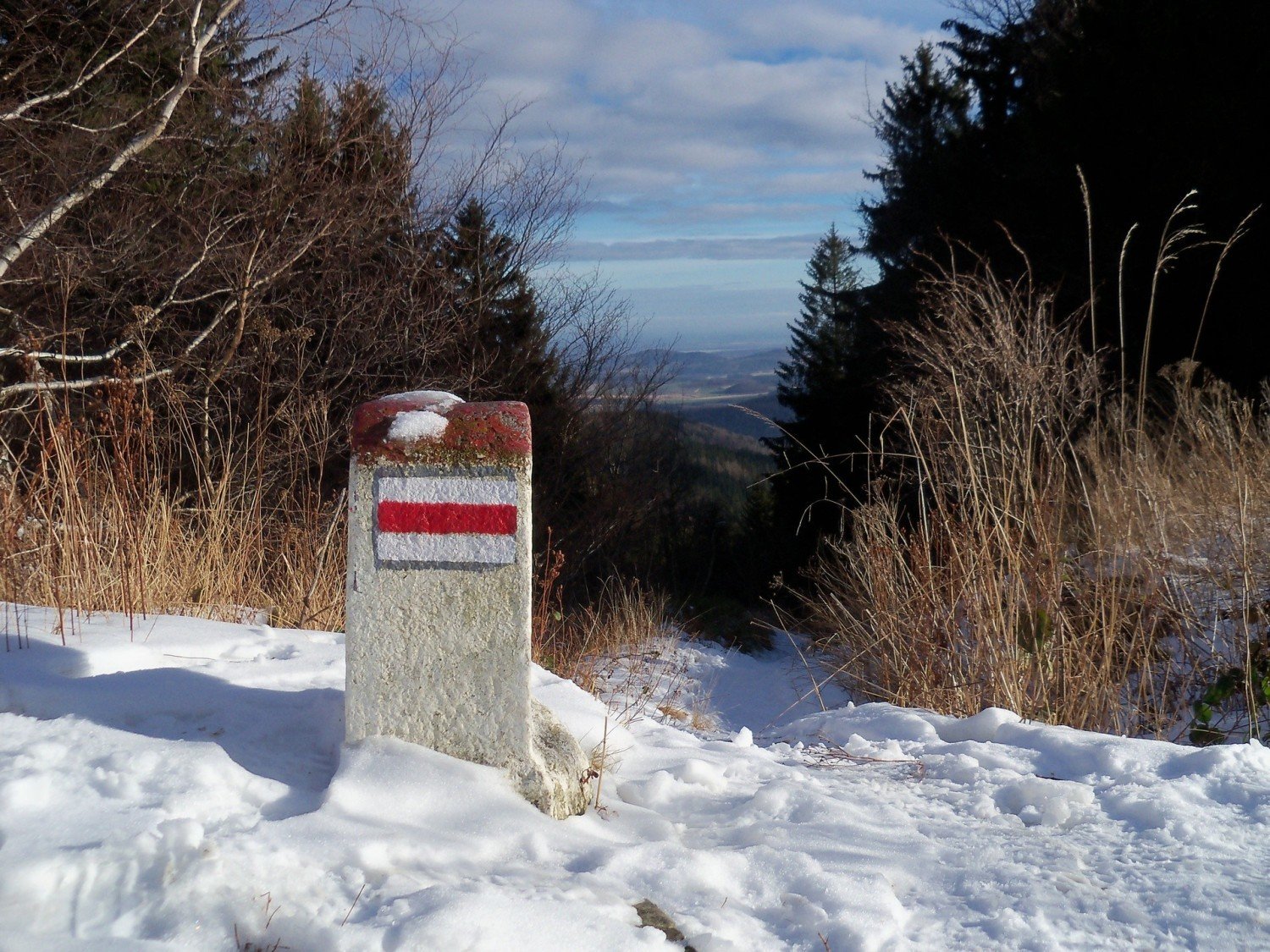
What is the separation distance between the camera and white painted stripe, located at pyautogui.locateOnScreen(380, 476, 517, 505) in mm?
2148

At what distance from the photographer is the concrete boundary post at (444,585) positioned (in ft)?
7.07

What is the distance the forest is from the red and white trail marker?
1.68 metres

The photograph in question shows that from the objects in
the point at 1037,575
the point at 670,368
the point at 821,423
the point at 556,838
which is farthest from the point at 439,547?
the point at 821,423

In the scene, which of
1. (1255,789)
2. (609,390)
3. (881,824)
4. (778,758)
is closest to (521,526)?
(881,824)

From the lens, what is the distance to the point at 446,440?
7.07 ft

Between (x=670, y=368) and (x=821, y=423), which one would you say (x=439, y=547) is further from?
(x=821, y=423)

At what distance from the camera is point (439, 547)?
216 cm

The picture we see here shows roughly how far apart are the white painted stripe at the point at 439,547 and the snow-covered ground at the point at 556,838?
458mm

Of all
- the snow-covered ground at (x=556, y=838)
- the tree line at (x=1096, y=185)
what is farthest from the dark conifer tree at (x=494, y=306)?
the snow-covered ground at (x=556, y=838)

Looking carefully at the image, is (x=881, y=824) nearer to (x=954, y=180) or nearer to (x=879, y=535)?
(x=879, y=535)

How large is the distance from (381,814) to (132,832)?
47 cm

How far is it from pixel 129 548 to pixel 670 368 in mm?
10143

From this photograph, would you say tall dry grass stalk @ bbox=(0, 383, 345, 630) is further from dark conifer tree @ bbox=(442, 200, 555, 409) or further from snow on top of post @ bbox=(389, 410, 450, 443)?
dark conifer tree @ bbox=(442, 200, 555, 409)

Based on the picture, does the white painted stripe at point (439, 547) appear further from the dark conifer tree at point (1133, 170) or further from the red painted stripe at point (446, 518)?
the dark conifer tree at point (1133, 170)
